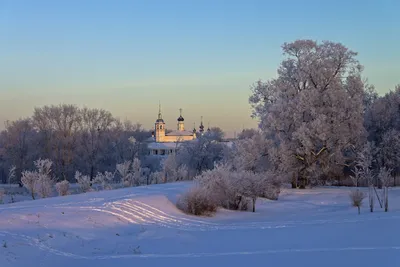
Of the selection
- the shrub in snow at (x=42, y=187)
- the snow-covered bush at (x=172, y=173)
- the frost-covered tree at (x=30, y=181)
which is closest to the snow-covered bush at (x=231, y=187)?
the shrub in snow at (x=42, y=187)

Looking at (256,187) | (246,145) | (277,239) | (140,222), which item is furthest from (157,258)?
(246,145)

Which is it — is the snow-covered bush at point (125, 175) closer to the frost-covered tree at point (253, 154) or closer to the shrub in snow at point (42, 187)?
the shrub in snow at point (42, 187)

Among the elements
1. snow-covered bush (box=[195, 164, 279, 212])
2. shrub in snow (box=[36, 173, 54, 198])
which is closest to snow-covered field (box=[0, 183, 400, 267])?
snow-covered bush (box=[195, 164, 279, 212])

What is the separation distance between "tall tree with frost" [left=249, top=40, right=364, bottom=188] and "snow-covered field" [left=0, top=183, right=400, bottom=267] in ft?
41.0

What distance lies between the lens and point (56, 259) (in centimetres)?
1134

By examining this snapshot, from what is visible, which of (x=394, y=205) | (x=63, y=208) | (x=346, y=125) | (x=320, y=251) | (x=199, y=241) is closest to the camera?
(x=320, y=251)

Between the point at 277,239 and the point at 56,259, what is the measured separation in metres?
6.30

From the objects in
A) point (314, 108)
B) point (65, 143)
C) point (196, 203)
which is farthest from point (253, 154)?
point (65, 143)

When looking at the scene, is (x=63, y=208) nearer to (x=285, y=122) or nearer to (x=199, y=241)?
(x=199, y=241)

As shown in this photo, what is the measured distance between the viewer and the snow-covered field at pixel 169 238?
36.4ft

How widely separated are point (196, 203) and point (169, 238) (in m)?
6.71

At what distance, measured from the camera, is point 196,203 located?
21.1 metres

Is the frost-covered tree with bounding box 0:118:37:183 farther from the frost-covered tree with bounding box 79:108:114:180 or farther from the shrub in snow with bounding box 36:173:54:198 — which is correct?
the shrub in snow with bounding box 36:173:54:198

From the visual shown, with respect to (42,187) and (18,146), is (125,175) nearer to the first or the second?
(42,187)
